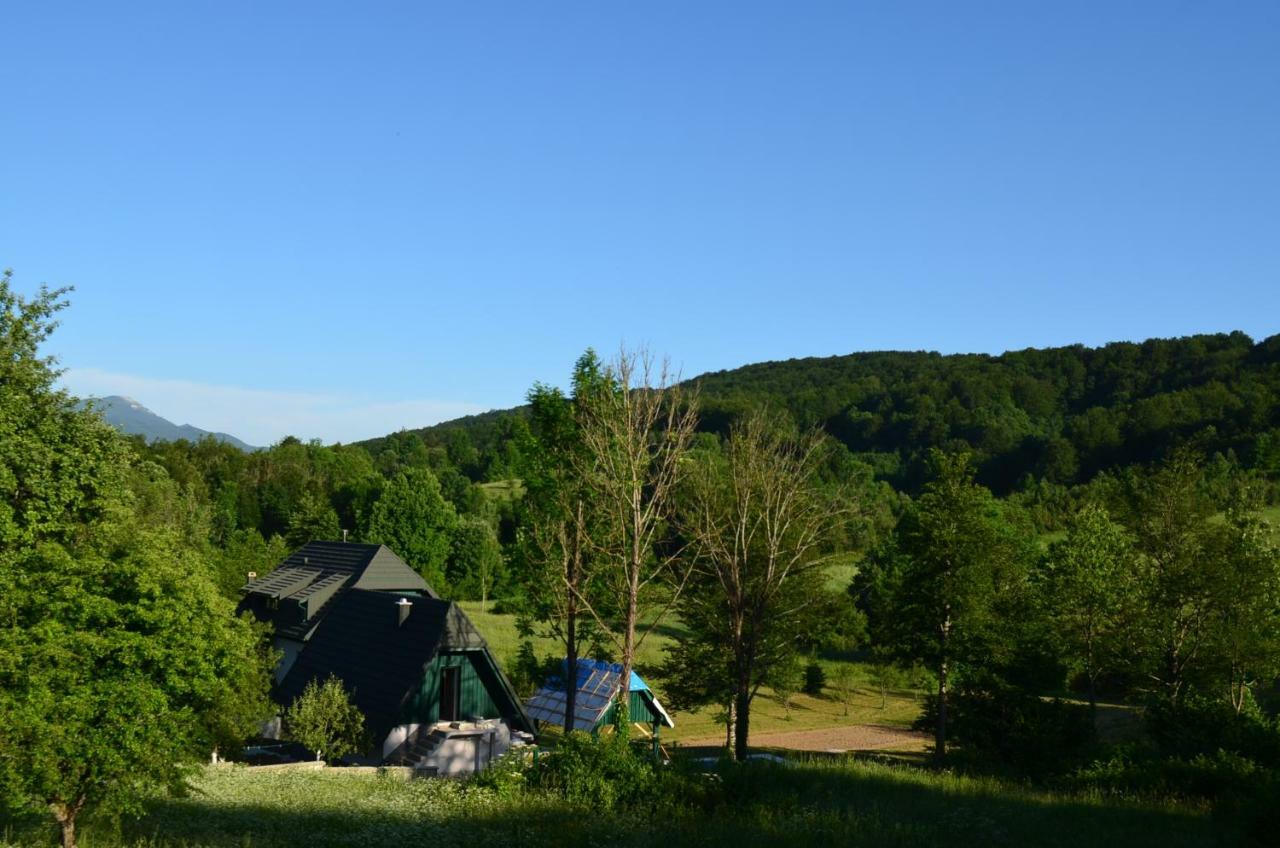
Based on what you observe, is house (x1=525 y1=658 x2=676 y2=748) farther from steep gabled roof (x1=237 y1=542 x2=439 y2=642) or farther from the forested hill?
the forested hill

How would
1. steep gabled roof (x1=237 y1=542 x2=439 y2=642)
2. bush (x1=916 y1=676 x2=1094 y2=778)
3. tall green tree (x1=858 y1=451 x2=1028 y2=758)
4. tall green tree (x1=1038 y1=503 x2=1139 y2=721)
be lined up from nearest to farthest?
bush (x1=916 y1=676 x2=1094 y2=778), tall green tree (x1=858 y1=451 x2=1028 y2=758), tall green tree (x1=1038 y1=503 x2=1139 y2=721), steep gabled roof (x1=237 y1=542 x2=439 y2=642)

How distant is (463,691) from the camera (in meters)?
31.2

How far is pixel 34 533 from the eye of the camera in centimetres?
2614

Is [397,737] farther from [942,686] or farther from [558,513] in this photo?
[942,686]

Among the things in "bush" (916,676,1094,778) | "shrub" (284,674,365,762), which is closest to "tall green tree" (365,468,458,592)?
"shrub" (284,674,365,762)

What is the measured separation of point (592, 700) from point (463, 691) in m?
11.5

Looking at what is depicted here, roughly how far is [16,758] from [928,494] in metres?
28.3

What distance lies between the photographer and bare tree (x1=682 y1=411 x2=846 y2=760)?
26812mm

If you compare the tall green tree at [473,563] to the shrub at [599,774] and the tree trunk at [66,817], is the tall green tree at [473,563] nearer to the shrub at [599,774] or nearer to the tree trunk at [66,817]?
the shrub at [599,774]

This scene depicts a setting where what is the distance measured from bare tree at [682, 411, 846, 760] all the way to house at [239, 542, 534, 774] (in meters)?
8.08

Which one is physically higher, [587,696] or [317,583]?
[317,583]

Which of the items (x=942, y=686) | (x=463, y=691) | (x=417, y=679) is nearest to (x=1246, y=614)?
(x=942, y=686)

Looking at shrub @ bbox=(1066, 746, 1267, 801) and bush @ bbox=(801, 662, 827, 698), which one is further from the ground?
shrub @ bbox=(1066, 746, 1267, 801)

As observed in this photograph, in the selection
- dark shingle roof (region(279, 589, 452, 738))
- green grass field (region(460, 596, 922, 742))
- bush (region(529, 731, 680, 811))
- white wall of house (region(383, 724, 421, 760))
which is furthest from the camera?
green grass field (region(460, 596, 922, 742))
